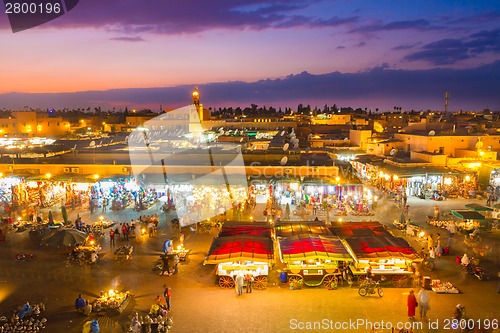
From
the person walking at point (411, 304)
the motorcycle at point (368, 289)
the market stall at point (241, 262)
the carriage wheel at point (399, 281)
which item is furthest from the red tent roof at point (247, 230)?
the person walking at point (411, 304)

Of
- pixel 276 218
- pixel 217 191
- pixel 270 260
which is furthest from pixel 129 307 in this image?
pixel 217 191

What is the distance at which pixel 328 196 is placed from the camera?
70.3 feet

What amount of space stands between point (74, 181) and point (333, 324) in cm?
1813

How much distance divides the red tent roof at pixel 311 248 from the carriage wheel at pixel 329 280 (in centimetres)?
65

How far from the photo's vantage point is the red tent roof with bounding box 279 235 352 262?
12164 millimetres

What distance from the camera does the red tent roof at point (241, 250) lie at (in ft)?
39.9

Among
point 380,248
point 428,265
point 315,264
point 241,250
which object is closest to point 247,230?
point 241,250

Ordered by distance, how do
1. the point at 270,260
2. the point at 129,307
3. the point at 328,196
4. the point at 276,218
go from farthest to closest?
the point at 328,196 < the point at 276,218 < the point at 270,260 < the point at 129,307

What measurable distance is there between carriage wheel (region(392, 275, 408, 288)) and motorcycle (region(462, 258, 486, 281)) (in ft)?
8.32

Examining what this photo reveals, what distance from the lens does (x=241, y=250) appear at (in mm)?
12570

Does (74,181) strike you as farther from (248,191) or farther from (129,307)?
(129,307)

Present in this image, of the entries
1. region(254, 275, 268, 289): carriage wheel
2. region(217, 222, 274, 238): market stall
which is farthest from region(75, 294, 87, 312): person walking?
region(217, 222, 274, 238): market stall

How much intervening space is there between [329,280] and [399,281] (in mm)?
2185

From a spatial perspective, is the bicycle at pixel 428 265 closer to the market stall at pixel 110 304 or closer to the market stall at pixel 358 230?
the market stall at pixel 358 230
